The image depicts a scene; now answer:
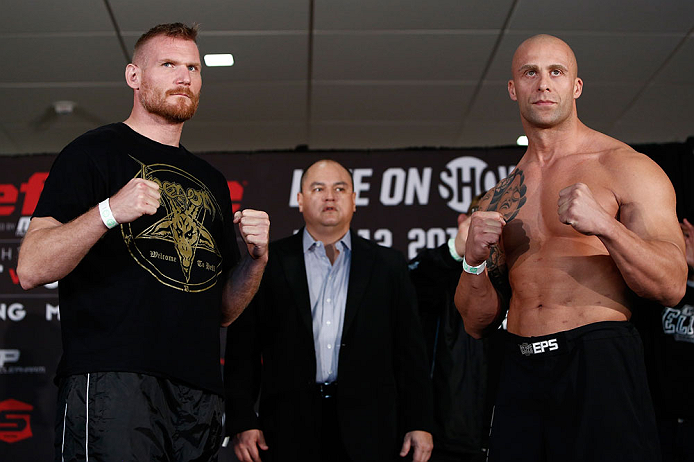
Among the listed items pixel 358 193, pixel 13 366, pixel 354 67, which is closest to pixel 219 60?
pixel 354 67

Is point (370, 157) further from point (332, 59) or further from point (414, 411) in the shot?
point (414, 411)

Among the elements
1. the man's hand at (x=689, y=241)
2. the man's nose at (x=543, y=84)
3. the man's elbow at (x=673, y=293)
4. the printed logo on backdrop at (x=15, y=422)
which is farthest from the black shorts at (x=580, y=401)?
the printed logo on backdrop at (x=15, y=422)

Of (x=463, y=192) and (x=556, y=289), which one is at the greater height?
(x=463, y=192)

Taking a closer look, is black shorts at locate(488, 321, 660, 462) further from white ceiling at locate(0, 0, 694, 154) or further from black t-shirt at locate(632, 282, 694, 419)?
white ceiling at locate(0, 0, 694, 154)

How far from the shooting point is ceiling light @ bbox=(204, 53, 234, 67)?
12.3 feet

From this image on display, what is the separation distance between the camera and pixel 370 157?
4180mm

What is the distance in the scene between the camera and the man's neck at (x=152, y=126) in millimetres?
1915

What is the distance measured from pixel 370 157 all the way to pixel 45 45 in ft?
6.16

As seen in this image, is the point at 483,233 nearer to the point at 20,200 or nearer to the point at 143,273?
the point at 143,273

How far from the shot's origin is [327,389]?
A: 8.27 feet

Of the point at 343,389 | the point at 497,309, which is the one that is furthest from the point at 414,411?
the point at 497,309

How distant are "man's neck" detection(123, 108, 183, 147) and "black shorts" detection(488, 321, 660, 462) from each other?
43.8 inches

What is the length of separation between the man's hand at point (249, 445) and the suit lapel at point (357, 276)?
0.48m

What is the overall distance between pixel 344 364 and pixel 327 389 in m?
0.11
